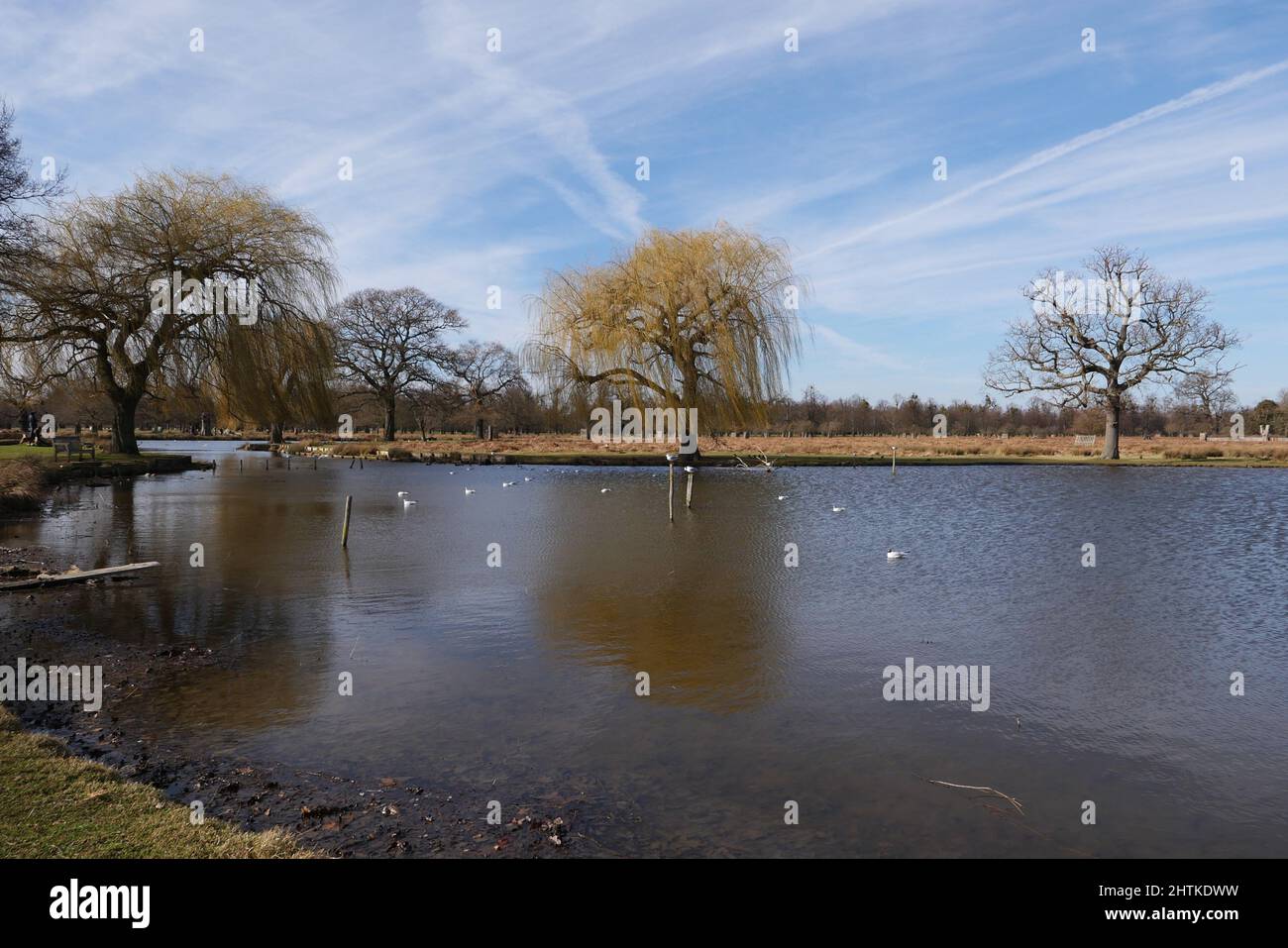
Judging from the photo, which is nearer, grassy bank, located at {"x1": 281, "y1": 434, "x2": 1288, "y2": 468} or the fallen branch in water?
the fallen branch in water

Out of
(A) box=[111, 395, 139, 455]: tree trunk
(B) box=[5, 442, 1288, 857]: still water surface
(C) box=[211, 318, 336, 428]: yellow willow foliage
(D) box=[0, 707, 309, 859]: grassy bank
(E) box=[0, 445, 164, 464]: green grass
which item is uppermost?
(C) box=[211, 318, 336, 428]: yellow willow foliage

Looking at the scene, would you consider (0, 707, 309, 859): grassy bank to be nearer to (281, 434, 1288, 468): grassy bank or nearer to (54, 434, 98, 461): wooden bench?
(54, 434, 98, 461): wooden bench

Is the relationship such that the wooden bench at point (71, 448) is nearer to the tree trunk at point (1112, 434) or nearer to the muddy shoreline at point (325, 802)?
the muddy shoreline at point (325, 802)

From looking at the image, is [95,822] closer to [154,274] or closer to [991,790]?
[991,790]

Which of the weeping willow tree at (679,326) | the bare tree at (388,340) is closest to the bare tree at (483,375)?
the bare tree at (388,340)

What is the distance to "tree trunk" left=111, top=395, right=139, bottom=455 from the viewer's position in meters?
33.6

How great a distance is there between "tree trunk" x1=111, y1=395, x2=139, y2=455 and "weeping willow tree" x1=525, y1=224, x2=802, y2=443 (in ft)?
56.8

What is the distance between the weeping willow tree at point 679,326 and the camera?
126 feet

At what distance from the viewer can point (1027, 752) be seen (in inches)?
272

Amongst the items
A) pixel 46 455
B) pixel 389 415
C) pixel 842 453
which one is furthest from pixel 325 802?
pixel 389 415

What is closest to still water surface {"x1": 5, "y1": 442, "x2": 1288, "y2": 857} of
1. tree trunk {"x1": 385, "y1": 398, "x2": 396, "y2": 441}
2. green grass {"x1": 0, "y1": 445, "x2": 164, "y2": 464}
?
green grass {"x1": 0, "y1": 445, "x2": 164, "y2": 464}

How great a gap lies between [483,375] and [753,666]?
74654mm

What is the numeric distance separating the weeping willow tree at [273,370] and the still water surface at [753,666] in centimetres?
1188
